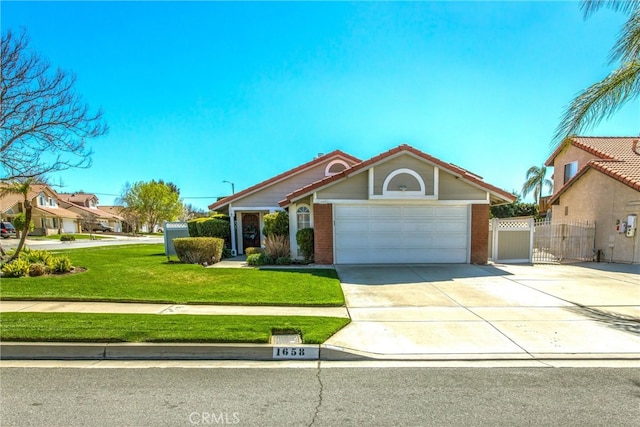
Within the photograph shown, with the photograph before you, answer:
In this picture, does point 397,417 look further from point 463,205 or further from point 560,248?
point 560,248

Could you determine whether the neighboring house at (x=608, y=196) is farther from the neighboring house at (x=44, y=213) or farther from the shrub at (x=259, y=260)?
the neighboring house at (x=44, y=213)

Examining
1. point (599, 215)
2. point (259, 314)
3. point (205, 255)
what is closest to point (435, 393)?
point (259, 314)

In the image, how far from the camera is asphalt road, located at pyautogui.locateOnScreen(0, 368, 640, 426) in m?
3.08

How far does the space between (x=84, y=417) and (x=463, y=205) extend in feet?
40.8

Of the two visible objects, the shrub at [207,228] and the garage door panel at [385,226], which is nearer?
the garage door panel at [385,226]

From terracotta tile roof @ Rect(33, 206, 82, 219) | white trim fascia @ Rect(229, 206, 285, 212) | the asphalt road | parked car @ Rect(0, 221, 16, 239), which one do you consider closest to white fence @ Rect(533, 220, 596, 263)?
the asphalt road

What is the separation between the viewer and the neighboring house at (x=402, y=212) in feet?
38.7

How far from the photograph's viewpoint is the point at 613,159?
49.3 ft

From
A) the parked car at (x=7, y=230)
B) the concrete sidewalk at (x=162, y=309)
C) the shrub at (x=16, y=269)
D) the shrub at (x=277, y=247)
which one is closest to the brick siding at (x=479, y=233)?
the shrub at (x=277, y=247)

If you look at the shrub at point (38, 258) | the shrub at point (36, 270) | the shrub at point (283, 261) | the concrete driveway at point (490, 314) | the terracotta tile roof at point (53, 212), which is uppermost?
the terracotta tile roof at point (53, 212)

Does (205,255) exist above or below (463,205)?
below

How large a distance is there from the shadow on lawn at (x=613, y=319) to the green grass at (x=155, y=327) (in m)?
4.99

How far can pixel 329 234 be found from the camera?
39.3ft

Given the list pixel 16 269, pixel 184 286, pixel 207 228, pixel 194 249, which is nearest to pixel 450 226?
pixel 184 286
